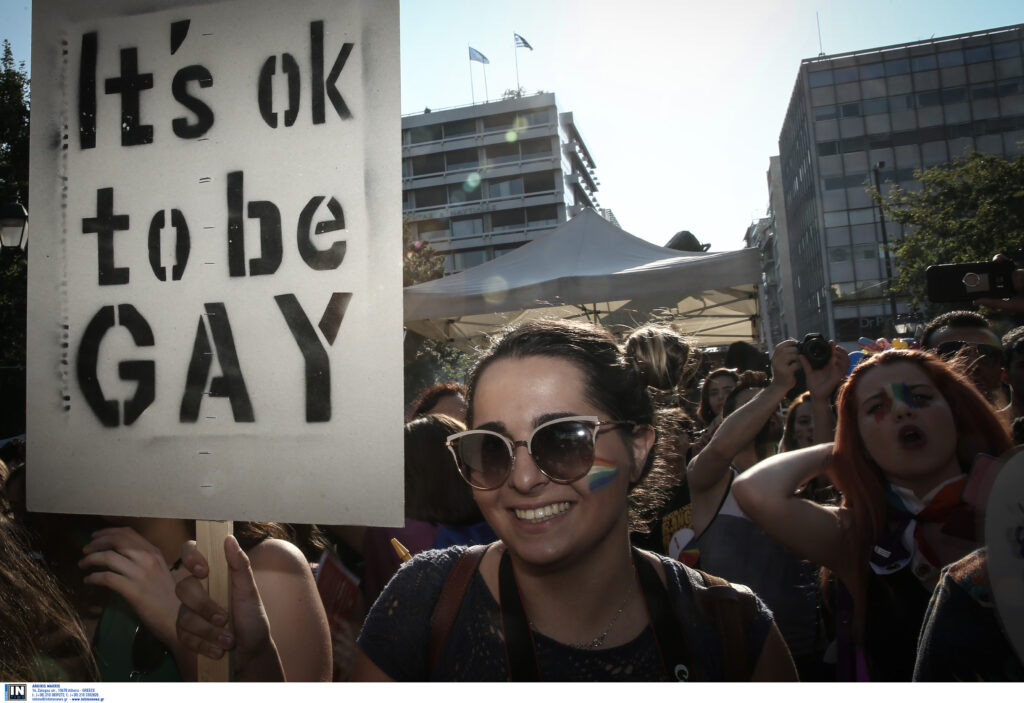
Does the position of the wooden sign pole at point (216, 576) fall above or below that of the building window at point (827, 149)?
below

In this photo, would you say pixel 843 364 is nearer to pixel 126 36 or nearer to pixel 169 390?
pixel 169 390

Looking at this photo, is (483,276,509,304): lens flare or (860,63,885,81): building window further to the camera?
(483,276,509,304): lens flare

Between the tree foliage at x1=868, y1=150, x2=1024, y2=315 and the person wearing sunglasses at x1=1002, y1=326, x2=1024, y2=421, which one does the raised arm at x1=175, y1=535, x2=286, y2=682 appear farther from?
the tree foliage at x1=868, y1=150, x2=1024, y2=315

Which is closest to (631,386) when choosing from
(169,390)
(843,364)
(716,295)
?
(169,390)

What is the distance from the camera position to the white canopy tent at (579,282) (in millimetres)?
3980

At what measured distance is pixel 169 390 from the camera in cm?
123

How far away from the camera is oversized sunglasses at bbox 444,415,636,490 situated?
1.14 metres

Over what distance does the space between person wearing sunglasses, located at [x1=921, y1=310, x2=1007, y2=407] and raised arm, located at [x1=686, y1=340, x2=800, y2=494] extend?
622 mm

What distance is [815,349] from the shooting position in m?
2.12

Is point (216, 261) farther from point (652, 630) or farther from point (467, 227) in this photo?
point (467, 227)

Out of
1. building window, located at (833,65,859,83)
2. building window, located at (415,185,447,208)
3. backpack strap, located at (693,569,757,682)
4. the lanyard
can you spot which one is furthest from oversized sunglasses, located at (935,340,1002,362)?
building window, located at (415,185,447,208)

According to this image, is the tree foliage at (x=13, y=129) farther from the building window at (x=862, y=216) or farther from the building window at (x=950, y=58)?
the building window at (x=862, y=216)

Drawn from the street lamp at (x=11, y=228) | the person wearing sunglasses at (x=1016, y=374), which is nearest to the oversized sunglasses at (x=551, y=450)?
the person wearing sunglasses at (x=1016, y=374)

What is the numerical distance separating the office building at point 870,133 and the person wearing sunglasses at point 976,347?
0.90 metres
